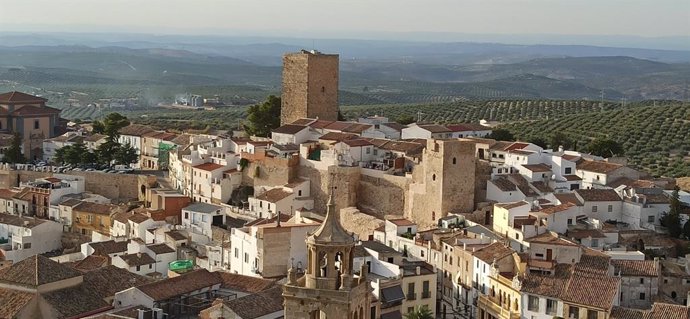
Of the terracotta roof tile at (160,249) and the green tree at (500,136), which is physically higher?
the green tree at (500,136)

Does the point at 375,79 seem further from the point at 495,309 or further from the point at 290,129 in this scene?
the point at 495,309

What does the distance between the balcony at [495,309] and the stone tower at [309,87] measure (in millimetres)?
16063

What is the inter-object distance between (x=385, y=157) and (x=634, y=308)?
1068cm

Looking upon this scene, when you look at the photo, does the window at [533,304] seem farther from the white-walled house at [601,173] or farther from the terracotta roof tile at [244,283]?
the white-walled house at [601,173]

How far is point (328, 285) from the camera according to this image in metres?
11.7

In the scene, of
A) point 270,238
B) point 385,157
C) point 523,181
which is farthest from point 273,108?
point 270,238

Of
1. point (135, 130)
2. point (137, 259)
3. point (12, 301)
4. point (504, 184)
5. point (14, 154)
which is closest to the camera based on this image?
point (12, 301)

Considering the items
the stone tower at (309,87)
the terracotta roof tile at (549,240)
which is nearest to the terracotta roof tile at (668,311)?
the terracotta roof tile at (549,240)

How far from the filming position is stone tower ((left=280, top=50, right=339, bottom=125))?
38.6 metres

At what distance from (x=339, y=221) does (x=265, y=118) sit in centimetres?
A: 1980

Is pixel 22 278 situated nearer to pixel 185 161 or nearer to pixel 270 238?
Result: pixel 270 238

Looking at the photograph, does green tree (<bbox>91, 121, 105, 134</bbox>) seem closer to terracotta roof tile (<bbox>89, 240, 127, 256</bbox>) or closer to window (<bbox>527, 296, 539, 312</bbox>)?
terracotta roof tile (<bbox>89, 240, 127, 256</bbox>)

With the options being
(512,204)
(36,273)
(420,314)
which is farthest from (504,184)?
(36,273)

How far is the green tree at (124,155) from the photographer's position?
38312mm
